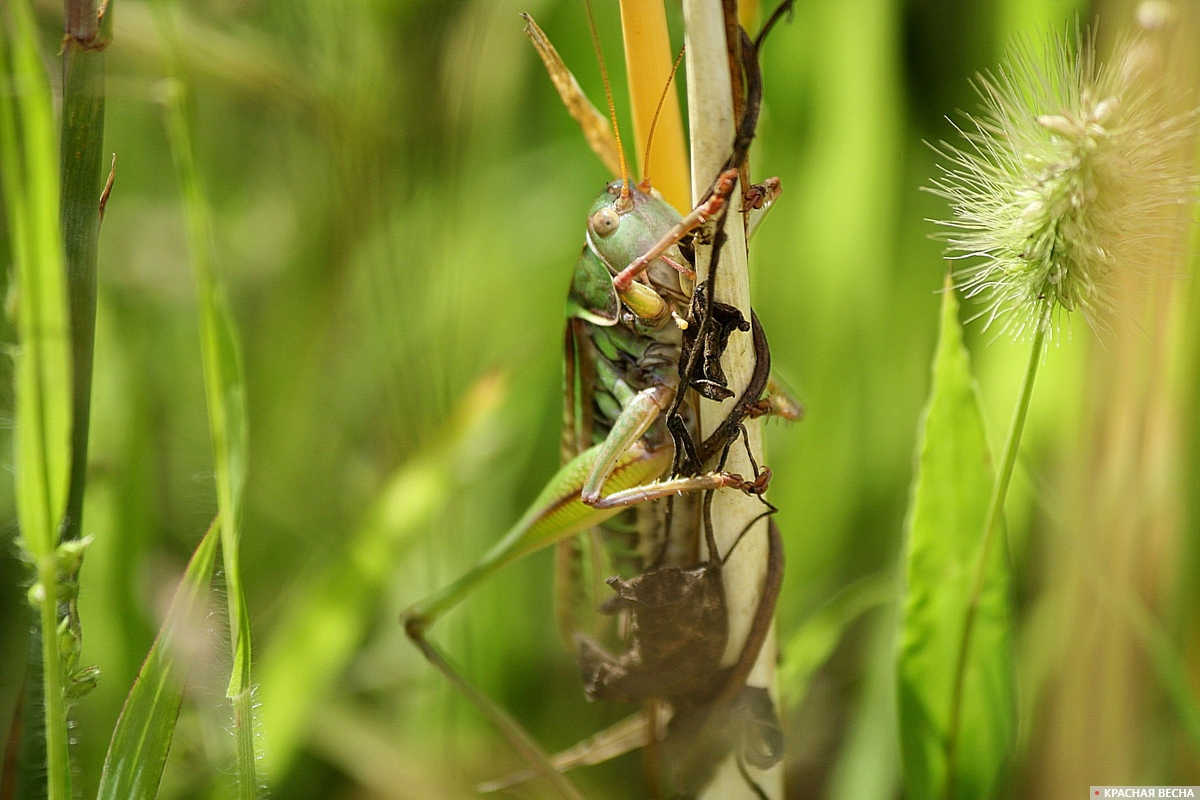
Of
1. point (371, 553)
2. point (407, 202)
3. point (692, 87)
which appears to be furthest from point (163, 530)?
point (692, 87)

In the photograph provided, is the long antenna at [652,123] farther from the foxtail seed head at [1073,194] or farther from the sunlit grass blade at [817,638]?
the sunlit grass blade at [817,638]

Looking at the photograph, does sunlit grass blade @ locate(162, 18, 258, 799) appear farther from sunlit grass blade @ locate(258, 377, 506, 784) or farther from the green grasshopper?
sunlit grass blade @ locate(258, 377, 506, 784)

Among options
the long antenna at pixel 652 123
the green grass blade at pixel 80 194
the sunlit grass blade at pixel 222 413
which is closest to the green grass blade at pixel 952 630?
the long antenna at pixel 652 123

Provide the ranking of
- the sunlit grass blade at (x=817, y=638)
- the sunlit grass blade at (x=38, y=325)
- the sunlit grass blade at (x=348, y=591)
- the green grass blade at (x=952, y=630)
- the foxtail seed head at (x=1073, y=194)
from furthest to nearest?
the sunlit grass blade at (x=348, y=591) < the sunlit grass blade at (x=817, y=638) < the green grass blade at (x=952, y=630) < the foxtail seed head at (x=1073, y=194) < the sunlit grass blade at (x=38, y=325)

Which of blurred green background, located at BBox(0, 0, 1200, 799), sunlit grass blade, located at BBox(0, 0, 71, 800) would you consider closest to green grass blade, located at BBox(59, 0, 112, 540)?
sunlit grass blade, located at BBox(0, 0, 71, 800)

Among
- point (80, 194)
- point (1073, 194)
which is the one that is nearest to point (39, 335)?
point (80, 194)

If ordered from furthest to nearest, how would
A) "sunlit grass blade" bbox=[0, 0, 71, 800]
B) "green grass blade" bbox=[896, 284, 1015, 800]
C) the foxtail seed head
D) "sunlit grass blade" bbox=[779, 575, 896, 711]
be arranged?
"sunlit grass blade" bbox=[779, 575, 896, 711] → "green grass blade" bbox=[896, 284, 1015, 800] → the foxtail seed head → "sunlit grass blade" bbox=[0, 0, 71, 800]
